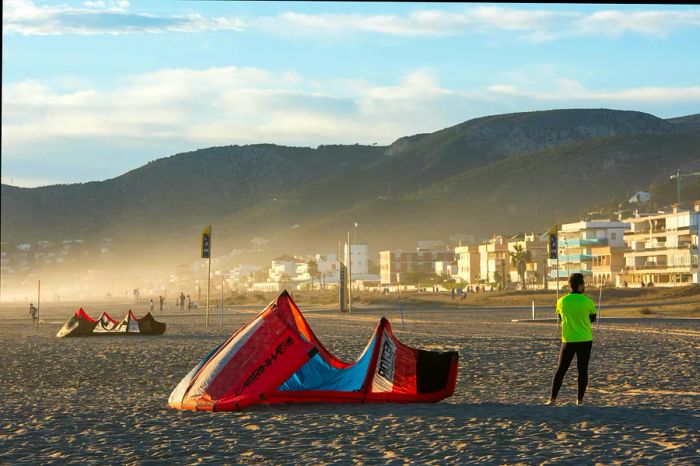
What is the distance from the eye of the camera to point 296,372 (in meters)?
13.5

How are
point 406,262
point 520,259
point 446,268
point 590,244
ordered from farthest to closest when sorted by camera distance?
point 406,262 < point 446,268 < point 520,259 < point 590,244

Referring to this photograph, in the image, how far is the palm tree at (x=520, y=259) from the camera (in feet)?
419

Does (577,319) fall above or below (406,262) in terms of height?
below

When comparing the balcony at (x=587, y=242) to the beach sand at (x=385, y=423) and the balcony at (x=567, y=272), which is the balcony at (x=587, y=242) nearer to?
the balcony at (x=567, y=272)

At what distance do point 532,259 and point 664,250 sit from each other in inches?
1479

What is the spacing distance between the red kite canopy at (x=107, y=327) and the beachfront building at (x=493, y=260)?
105591 mm

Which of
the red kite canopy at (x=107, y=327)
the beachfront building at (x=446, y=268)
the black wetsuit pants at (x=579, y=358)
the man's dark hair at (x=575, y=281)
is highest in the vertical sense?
the beachfront building at (x=446, y=268)

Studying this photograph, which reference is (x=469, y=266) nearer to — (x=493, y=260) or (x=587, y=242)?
(x=493, y=260)

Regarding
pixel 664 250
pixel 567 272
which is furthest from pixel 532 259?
pixel 664 250

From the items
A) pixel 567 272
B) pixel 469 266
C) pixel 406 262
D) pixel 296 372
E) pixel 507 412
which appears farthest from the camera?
pixel 406 262

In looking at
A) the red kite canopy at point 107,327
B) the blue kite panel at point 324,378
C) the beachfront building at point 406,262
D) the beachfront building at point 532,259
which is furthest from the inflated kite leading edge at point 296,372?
the beachfront building at point 406,262

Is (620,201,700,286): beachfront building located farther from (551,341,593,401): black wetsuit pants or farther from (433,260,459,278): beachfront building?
(551,341,593,401): black wetsuit pants

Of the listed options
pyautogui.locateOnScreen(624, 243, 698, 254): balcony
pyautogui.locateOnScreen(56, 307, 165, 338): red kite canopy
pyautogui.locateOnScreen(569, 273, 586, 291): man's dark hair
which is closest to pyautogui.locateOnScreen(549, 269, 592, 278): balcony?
pyautogui.locateOnScreen(624, 243, 698, 254): balcony

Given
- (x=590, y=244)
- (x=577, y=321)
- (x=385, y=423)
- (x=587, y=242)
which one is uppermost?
(x=587, y=242)
